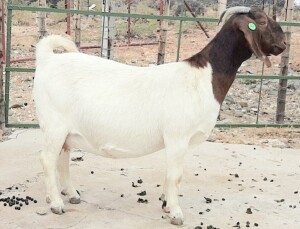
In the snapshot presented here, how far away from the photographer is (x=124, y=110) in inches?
170

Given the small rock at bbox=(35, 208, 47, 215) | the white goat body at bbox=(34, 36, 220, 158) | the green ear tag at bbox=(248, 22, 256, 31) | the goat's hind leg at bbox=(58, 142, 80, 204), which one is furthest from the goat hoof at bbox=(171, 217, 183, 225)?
the green ear tag at bbox=(248, 22, 256, 31)

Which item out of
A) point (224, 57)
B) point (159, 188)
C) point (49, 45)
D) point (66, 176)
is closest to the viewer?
point (224, 57)

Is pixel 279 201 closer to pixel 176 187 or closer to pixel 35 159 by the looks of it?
pixel 176 187

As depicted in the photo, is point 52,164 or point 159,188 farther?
point 159,188

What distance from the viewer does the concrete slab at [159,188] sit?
442 centimetres

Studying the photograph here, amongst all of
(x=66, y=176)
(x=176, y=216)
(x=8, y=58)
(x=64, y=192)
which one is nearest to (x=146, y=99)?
(x=176, y=216)

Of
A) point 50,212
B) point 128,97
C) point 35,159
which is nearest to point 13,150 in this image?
point 35,159

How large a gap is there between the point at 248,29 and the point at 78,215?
1.92m

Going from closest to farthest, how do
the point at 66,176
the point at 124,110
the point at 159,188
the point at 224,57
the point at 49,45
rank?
the point at 124,110 < the point at 224,57 < the point at 49,45 < the point at 66,176 < the point at 159,188

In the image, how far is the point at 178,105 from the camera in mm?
4277

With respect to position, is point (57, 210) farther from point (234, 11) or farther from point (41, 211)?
point (234, 11)

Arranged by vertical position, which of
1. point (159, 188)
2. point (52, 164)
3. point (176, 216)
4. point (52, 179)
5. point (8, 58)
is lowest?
point (159, 188)

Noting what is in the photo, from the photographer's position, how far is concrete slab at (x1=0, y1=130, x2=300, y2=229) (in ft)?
14.5

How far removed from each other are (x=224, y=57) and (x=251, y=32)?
276 mm
